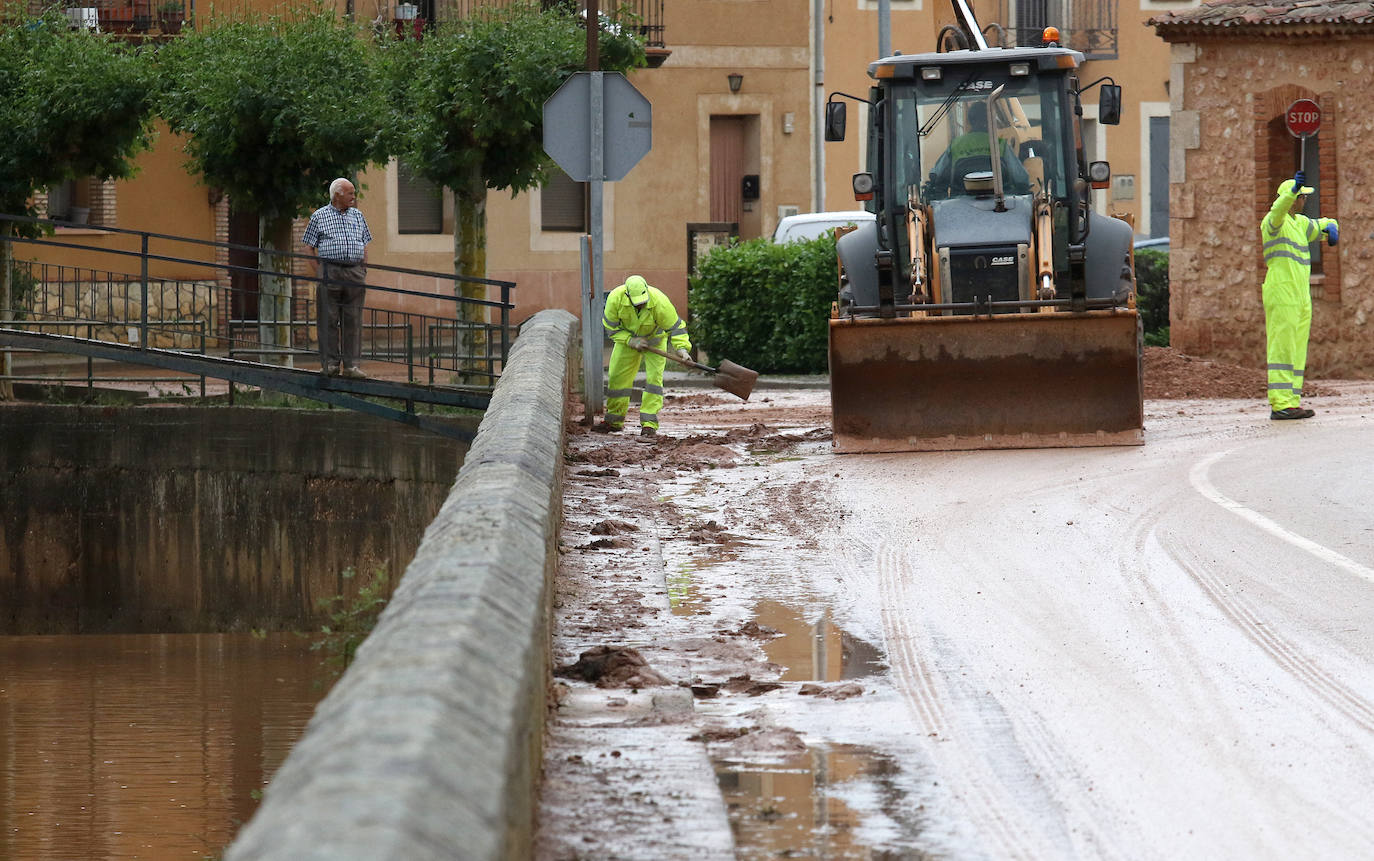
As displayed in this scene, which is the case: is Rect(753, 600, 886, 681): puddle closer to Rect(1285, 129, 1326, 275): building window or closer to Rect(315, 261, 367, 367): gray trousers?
Rect(315, 261, 367, 367): gray trousers

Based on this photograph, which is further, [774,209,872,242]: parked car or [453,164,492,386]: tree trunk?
[774,209,872,242]: parked car

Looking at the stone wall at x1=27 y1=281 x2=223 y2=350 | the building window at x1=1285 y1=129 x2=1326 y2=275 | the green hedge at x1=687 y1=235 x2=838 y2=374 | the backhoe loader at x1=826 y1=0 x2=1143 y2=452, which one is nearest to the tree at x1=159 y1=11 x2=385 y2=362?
the stone wall at x1=27 y1=281 x2=223 y2=350

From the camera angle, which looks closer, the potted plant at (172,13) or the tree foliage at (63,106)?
the tree foliage at (63,106)

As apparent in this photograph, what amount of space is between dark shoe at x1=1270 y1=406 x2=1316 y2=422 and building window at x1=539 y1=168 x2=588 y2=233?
56.4 feet

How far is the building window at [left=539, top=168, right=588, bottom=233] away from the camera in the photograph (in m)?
30.8

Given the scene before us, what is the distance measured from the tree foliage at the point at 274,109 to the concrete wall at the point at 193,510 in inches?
107

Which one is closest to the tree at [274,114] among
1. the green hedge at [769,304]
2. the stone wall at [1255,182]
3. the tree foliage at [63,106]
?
the tree foliage at [63,106]

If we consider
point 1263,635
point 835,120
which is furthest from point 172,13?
point 1263,635

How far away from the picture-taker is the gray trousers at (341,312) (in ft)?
50.2

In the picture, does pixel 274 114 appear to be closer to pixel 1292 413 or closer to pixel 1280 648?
pixel 1292 413

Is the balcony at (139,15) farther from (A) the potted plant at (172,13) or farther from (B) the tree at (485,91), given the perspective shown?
(B) the tree at (485,91)

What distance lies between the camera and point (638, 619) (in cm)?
722

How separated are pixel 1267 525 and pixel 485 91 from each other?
1104 centimetres

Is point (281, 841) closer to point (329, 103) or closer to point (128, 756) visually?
point (128, 756)
